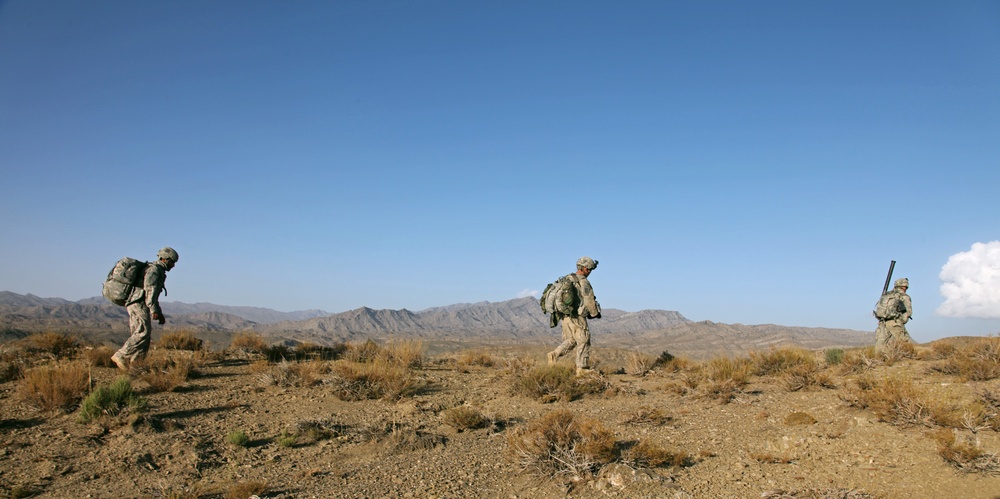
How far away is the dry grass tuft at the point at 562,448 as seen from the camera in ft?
17.9

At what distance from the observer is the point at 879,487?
517 cm

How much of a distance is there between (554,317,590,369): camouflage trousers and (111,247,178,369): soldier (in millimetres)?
6898

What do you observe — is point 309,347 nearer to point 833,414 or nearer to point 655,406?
point 655,406

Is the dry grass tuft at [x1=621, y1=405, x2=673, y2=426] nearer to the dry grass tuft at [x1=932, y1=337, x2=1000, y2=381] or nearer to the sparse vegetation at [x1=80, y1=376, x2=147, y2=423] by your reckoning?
the dry grass tuft at [x1=932, y1=337, x2=1000, y2=381]

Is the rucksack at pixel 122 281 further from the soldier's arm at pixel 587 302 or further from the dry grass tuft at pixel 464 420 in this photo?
the soldier's arm at pixel 587 302

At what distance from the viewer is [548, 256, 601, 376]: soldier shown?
10.8m

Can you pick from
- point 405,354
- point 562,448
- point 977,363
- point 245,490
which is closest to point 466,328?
point 405,354

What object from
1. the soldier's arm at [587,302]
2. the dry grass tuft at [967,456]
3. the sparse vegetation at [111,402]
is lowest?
the dry grass tuft at [967,456]

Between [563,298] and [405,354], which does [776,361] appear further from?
[405,354]

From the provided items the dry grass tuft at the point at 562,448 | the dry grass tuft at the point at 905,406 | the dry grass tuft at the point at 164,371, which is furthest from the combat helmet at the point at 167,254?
the dry grass tuft at the point at 905,406

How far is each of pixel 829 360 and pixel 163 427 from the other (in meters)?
14.1

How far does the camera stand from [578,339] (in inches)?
427

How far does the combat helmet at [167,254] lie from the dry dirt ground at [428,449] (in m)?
2.00

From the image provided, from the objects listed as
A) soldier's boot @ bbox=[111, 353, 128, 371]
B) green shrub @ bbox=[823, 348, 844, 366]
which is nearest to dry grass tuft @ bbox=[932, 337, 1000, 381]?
green shrub @ bbox=[823, 348, 844, 366]
